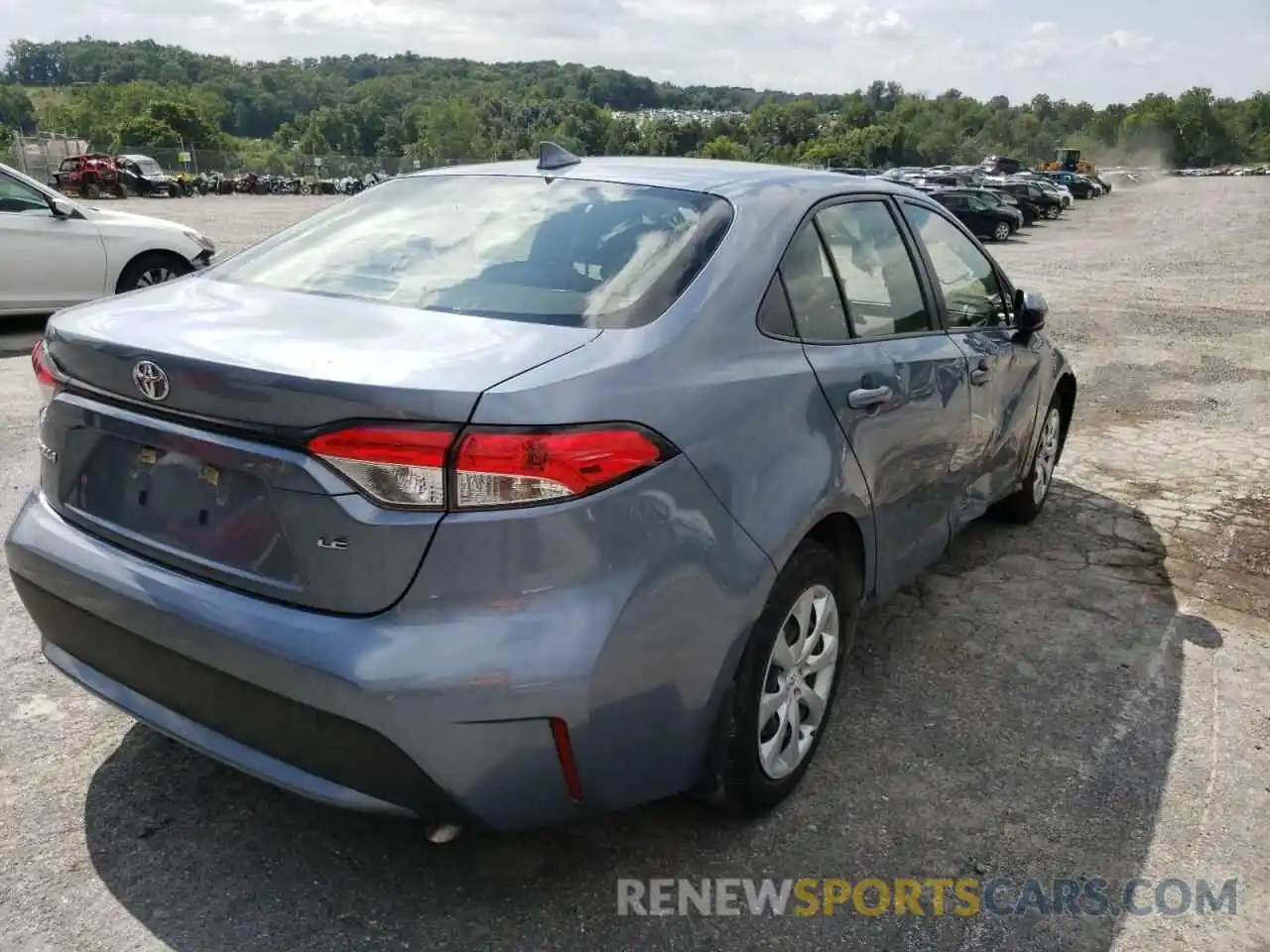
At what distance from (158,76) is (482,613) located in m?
177

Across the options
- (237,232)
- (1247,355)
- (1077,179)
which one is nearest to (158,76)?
(1077,179)

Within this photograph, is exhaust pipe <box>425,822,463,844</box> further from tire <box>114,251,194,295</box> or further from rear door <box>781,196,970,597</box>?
tire <box>114,251,194,295</box>

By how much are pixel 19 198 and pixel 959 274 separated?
7.98 metres

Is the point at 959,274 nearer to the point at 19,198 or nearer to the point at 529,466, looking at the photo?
the point at 529,466

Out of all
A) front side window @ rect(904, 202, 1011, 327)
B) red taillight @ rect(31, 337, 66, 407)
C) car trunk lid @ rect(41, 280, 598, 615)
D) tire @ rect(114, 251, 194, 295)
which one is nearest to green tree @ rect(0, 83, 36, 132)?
tire @ rect(114, 251, 194, 295)

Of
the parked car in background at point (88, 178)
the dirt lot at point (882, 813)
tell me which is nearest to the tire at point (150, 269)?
the dirt lot at point (882, 813)

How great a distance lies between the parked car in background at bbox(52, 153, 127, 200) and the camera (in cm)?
4191

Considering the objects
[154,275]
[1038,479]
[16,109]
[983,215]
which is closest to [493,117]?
[16,109]

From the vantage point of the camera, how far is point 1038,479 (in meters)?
5.01

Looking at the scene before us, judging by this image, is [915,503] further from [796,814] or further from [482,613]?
[482,613]

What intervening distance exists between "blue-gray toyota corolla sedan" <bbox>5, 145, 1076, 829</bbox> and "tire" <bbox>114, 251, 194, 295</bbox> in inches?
275

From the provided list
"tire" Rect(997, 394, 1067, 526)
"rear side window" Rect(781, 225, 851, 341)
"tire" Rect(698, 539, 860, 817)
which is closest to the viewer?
"tire" Rect(698, 539, 860, 817)

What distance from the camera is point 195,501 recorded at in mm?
2178

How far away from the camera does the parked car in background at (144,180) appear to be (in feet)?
148
